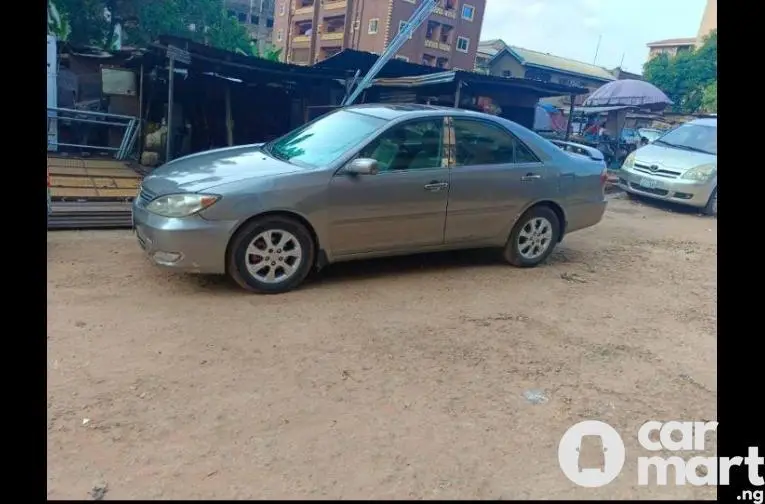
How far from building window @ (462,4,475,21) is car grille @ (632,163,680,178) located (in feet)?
136

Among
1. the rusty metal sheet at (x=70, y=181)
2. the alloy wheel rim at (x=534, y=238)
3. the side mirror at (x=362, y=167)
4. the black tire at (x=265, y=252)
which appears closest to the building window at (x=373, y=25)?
the rusty metal sheet at (x=70, y=181)

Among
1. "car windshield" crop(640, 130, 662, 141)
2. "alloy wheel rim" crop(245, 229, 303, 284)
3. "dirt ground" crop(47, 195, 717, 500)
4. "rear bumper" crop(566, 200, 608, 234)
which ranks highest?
"car windshield" crop(640, 130, 662, 141)

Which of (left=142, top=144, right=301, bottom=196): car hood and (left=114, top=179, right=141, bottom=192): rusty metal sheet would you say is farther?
(left=114, top=179, right=141, bottom=192): rusty metal sheet

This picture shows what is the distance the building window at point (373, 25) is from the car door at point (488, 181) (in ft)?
146

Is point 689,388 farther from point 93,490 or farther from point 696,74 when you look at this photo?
point 696,74

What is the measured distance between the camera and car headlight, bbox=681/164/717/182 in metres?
9.90

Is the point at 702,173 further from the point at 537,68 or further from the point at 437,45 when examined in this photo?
the point at 537,68

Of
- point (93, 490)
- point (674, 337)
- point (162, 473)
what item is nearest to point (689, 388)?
point (674, 337)

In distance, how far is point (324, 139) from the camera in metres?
5.05

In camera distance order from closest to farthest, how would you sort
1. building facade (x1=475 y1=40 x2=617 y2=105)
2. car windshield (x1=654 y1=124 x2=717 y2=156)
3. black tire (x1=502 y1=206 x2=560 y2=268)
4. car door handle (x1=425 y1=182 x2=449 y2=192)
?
car door handle (x1=425 y1=182 x2=449 y2=192)
black tire (x1=502 y1=206 x2=560 y2=268)
car windshield (x1=654 y1=124 x2=717 y2=156)
building facade (x1=475 y1=40 x2=617 y2=105)

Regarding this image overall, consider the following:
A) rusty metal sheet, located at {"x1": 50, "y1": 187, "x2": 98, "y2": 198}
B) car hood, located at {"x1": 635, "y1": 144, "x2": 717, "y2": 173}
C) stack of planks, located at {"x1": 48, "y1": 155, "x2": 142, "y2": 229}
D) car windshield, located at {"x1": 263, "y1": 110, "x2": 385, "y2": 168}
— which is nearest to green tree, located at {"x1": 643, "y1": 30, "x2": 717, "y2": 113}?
car hood, located at {"x1": 635, "y1": 144, "x2": 717, "y2": 173}

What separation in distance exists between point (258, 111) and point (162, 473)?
1136cm

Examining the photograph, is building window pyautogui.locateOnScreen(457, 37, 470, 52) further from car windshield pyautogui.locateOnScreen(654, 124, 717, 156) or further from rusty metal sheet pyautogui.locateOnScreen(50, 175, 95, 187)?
rusty metal sheet pyautogui.locateOnScreen(50, 175, 95, 187)

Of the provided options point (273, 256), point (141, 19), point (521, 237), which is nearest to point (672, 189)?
point (521, 237)
